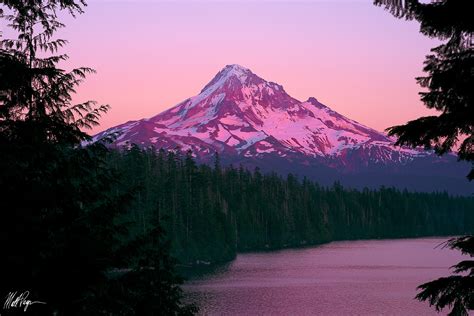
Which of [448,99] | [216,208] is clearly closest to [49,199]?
[448,99]

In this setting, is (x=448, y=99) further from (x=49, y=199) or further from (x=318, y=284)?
(x=318, y=284)

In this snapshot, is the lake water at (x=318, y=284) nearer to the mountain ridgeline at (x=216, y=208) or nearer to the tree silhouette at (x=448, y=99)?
the mountain ridgeline at (x=216, y=208)

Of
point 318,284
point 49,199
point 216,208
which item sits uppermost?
point 216,208

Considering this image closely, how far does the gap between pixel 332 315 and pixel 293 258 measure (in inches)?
2386

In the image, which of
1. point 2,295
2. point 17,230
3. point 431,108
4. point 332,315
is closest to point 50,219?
point 17,230

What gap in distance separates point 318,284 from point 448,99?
77276 millimetres

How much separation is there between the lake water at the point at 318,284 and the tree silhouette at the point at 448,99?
5062 centimetres

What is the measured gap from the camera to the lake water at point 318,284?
65188mm

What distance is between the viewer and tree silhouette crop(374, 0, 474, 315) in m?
8.05

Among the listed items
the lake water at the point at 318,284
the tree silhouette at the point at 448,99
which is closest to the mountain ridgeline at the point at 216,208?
the lake water at the point at 318,284

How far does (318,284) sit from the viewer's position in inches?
3307

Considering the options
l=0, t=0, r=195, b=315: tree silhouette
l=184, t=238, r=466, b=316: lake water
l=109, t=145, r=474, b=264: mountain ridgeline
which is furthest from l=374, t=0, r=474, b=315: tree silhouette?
l=109, t=145, r=474, b=264: mountain ridgeline

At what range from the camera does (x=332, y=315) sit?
201 feet

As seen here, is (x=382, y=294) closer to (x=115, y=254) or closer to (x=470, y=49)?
(x=115, y=254)
